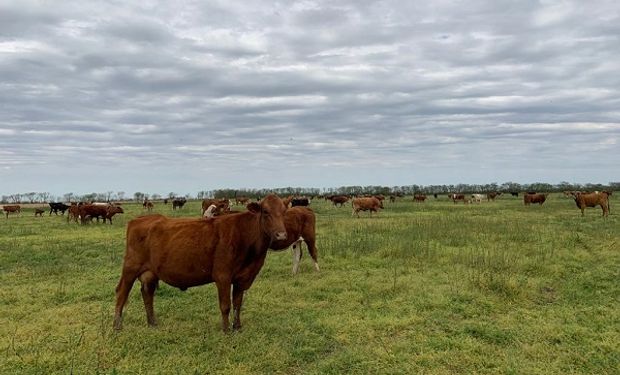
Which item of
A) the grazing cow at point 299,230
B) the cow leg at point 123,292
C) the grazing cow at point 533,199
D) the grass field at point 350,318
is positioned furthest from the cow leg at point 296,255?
the grazing cow at point 533,199

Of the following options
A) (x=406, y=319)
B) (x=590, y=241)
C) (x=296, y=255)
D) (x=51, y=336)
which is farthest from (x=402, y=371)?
(x=590, y=241)

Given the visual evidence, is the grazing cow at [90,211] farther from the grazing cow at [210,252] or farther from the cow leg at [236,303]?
the cow leg at [236,303]

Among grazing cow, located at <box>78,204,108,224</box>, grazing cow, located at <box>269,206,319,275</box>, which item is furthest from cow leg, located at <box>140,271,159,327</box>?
grazing cow, located at <box>78,204,108,224</box>

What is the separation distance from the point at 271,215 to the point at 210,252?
1.11 meters

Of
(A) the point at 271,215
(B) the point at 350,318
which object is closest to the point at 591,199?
(B) the point at 350,318

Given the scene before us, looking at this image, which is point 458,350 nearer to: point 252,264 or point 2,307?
point 252,264

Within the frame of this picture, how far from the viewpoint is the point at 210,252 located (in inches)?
283

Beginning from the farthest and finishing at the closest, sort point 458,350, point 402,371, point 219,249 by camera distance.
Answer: point 219,249 < point 458,350 < point 402,371

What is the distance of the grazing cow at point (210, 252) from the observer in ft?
23.4

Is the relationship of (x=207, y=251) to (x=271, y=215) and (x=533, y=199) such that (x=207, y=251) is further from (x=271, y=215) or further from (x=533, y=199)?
(x=533, y=199)

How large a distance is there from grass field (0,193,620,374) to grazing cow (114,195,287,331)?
2.54 feet

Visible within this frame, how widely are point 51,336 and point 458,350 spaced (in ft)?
20.0

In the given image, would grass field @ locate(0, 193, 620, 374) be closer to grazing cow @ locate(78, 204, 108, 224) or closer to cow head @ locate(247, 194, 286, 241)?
cow head @ locate(247, 194, 286, 241)

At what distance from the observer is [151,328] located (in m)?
7.58
